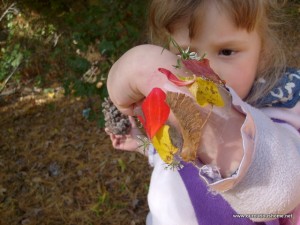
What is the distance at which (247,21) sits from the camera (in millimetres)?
976

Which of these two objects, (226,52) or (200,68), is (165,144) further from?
(226,52)

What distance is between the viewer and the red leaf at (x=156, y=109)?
0.49 m

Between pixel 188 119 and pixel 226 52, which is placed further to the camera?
pixel 226 52

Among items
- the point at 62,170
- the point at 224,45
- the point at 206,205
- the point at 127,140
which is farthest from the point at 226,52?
the point at 62,170

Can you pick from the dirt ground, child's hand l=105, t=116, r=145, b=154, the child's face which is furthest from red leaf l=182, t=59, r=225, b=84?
the dirt ground

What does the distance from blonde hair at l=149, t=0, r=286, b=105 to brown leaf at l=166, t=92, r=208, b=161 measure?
0.47 m

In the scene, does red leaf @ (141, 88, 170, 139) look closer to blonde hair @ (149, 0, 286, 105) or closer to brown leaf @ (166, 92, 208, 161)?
brown leaf @ (166, 92, 208, 161)

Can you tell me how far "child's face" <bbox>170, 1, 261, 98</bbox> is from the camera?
0.94 m

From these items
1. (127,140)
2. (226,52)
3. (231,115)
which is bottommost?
(127,140)

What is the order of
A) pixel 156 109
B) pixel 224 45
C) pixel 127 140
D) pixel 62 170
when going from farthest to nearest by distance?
pixel 62 170
pixel 127 140
pixel 224 45
pixel 156 109

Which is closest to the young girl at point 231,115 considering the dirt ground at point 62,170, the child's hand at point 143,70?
the child's hand at point 143,70

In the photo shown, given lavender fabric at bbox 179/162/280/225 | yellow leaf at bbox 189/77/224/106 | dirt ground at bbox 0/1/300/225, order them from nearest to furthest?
1. yellow leaf at bbox 189/77/224/106
2. lavender fabric at bbox 179/162/280/225
3. dirt ground at bbox 0/1/300/225

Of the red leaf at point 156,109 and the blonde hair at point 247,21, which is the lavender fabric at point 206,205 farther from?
the red leaf at point 156,109

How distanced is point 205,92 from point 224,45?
476 millimetres
